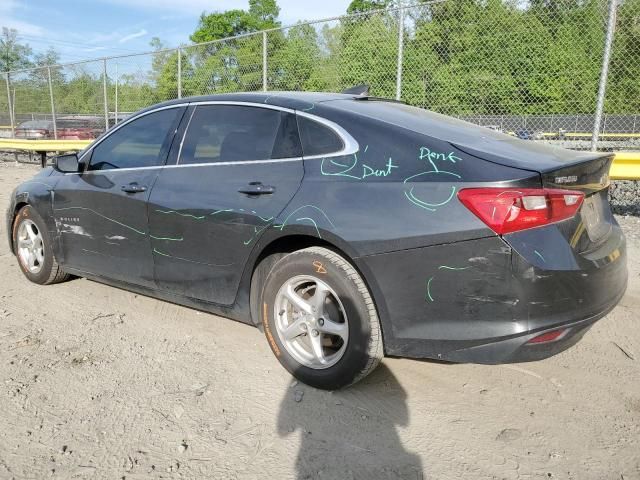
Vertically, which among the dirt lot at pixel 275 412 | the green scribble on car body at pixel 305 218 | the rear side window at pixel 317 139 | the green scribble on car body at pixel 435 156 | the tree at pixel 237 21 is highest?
the tree at pixel 237 21

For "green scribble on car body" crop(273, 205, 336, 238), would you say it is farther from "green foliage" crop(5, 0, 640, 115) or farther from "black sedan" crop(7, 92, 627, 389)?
"green foliage" crop(5, 0, 640, 115)

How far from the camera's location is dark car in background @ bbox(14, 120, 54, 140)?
15164 millimetres

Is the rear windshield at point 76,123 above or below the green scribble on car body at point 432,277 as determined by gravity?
above

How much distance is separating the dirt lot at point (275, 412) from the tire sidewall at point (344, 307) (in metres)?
0.12

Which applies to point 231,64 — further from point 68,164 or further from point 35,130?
point 35,130

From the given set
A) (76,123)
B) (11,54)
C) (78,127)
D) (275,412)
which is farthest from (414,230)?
(11,54)

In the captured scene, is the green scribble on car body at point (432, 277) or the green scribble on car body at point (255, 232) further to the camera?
the green scribble on car body at point (255, 232)

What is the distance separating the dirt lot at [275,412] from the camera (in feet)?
7.60

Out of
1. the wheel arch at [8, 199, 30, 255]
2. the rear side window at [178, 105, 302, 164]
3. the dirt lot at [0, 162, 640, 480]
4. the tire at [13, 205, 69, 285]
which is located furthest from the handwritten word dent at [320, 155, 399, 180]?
the wheel arch at [8, 199, 30, 255]

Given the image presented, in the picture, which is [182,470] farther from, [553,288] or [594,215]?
[594,215]

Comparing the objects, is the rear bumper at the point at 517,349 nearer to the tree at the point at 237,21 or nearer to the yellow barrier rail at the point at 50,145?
the yellow barrier rail at the point at 50,145

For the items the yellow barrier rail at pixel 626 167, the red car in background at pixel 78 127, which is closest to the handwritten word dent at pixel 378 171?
the yellow barrier rail at pixel 626 167

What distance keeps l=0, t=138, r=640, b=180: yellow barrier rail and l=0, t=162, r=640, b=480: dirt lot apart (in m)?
3.26

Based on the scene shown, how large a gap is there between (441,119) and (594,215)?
1046 millimetres
